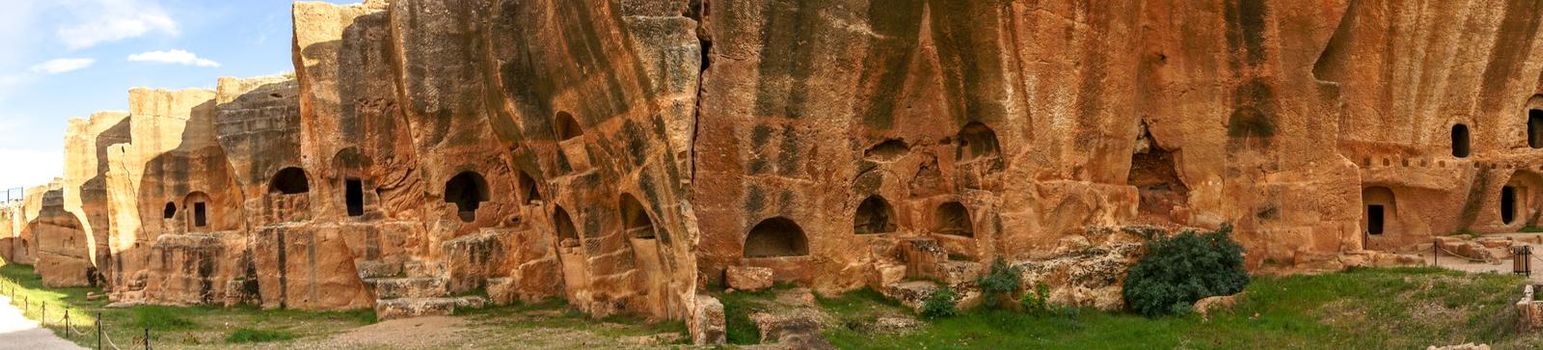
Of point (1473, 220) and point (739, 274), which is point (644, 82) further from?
point (1473, 220)

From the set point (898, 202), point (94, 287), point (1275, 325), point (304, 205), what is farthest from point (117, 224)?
point (1275, 325)

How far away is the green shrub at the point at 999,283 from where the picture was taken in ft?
53.8

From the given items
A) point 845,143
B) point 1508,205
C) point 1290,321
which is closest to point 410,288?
point 845,143

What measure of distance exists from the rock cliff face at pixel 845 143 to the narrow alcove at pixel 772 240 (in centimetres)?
5

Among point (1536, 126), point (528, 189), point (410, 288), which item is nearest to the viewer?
point (410, 288)

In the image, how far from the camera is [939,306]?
16.2 metres

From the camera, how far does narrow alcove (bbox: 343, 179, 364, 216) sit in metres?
22.5

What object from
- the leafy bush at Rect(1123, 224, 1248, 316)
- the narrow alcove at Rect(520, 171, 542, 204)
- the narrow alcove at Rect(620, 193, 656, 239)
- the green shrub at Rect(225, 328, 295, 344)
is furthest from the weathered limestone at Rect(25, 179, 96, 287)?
the leafy bush at Rect(1123, 224, 1248, 316)

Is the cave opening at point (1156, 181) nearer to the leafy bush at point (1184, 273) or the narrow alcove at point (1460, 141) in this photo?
the leafy bush at point (1184, 273)

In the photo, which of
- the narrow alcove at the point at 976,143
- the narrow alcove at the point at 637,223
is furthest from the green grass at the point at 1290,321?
the narrow alcove at the point at 637,223

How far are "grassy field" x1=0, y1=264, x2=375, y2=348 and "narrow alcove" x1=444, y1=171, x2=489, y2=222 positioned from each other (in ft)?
9.10

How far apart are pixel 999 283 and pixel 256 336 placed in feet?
38.1

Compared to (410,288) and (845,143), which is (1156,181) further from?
(410,288)

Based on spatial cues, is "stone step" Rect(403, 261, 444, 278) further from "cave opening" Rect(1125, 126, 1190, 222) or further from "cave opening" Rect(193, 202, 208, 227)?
"cave opening" Rect(1125, 126, 1190, 222)
